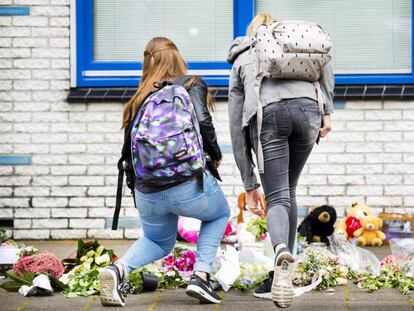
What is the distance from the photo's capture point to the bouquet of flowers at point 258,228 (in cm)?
789

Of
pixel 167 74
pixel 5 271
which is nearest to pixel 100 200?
pixel 5 271

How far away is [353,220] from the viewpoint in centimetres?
884

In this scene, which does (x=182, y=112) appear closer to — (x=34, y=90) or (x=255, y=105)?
(x=255, y=105)

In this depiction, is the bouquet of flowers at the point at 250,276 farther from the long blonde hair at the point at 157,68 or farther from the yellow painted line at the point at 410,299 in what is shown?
the long blonde hair at the point at 157,68

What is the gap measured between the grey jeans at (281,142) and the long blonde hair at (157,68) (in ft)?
1.78

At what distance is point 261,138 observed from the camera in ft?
19.5

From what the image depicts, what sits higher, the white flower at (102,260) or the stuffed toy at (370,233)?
the white flower at (102,260)

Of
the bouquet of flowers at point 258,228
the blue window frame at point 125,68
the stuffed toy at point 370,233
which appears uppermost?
the blue window frame at point 125,68

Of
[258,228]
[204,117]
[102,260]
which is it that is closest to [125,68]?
[258,228]

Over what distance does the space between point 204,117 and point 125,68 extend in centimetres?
364

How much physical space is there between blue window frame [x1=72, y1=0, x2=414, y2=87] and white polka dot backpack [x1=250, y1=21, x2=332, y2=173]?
344 centimetres

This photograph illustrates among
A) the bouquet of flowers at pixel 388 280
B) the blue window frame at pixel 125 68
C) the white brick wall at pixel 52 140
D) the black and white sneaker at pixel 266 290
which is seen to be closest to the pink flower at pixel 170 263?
the black and white sneaker at pixel 266 290

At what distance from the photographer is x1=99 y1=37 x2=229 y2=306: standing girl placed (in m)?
5.91

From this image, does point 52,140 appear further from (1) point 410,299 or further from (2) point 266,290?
(1) point 410,299
